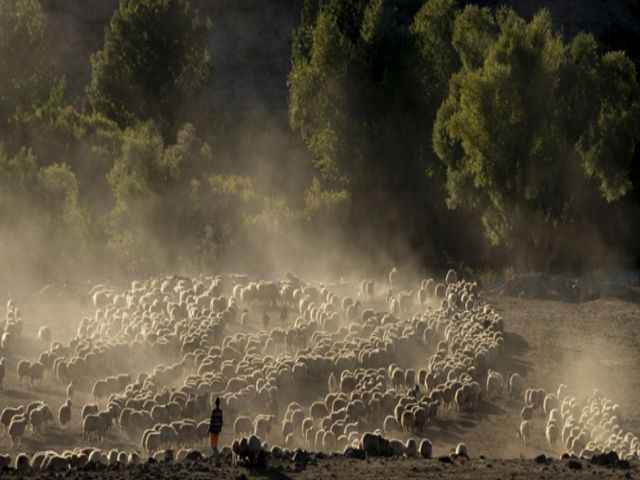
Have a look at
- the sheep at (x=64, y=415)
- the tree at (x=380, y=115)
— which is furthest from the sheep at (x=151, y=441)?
the tree at (x=380, y=115)

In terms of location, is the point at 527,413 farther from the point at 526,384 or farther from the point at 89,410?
the point at 89,410

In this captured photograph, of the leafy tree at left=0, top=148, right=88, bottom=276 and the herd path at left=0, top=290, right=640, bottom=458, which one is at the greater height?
the leafy tree at left=0, top=148, right=88, bottom=276

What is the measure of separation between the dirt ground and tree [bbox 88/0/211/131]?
1084 inches

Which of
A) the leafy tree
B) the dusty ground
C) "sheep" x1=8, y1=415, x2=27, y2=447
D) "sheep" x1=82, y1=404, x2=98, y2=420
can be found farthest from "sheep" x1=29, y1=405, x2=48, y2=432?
the leafy tree

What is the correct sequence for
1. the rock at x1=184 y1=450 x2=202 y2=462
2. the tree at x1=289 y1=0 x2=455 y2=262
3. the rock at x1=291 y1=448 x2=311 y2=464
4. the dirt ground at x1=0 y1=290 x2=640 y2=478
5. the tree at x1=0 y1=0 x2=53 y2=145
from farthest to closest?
the tree at x1=289 y1=0 x2=455 y2=262 → the tree at x1=0 y1=0 x2=53 y2=145 → the rock at x1=184 y1=450 x2=202 y2=462 → the rock at x1=291 y1=448 x2=311 y2=464 → the dirt ground at x1=0 y1=290 x2=640 y2=478

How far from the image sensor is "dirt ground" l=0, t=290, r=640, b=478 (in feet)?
112

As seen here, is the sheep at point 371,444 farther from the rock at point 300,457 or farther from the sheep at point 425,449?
the rock at point 300,457

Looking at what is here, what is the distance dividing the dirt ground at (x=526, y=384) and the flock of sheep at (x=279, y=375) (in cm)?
41

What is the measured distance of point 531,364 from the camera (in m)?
50.2

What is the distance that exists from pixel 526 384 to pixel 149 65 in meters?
41.3

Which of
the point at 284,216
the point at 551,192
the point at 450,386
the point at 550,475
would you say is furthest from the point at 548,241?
the point at 550,475

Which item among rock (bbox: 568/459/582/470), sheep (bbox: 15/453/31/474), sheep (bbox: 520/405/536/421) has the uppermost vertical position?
sheep (bbox: 520/405/536/421)

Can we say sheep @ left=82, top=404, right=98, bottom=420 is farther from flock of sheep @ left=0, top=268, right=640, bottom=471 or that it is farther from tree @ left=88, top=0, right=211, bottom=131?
tree @ left=88, top=0, right=211, bottom=131

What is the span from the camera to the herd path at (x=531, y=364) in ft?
138
